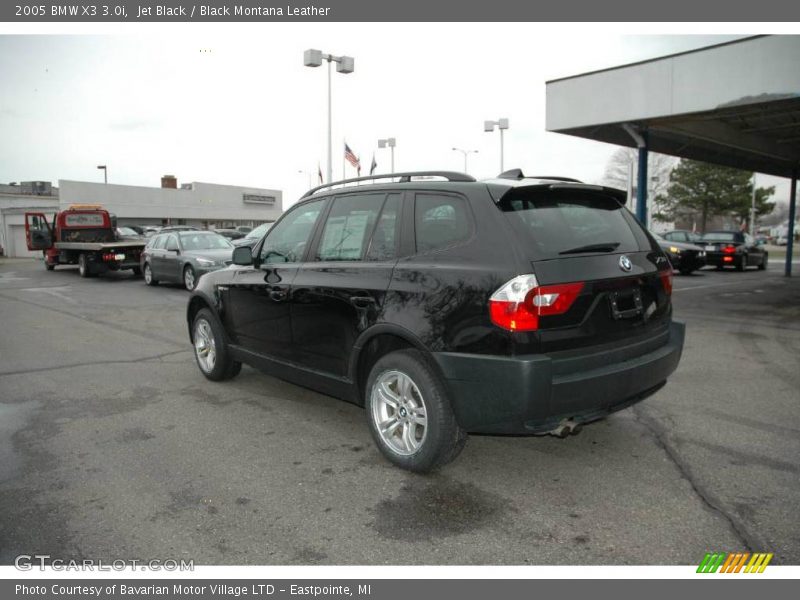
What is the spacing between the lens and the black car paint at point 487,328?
3318 millimetres

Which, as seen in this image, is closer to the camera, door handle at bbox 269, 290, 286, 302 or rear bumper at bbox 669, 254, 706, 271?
door handle at bbox 269, 290, 286, 302

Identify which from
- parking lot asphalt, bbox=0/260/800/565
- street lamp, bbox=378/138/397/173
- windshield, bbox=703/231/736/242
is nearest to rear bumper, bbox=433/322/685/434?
parking lot asphalt, bbox=0/260/800/565

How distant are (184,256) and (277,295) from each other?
11262 millimetres

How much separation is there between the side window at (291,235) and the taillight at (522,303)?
2066mm

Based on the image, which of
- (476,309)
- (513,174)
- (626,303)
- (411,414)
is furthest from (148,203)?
(626,303)

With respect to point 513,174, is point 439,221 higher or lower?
lower

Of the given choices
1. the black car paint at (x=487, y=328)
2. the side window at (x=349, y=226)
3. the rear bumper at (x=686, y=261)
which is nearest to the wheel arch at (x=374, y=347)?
the black car paint at (x=487, y=328)

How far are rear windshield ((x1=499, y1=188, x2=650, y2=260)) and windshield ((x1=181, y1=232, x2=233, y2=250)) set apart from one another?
13154 mm

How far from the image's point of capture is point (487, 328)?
3.36m

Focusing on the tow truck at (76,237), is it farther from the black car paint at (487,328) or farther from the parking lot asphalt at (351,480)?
the black car paint at (487,328)

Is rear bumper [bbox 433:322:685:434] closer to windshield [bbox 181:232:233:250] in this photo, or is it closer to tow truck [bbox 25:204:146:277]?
windshield [bbox 181:232:233:250]

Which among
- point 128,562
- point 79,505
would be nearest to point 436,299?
point 128,562

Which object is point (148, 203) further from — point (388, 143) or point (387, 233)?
point (387, 233)

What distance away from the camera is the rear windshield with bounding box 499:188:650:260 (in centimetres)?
351
